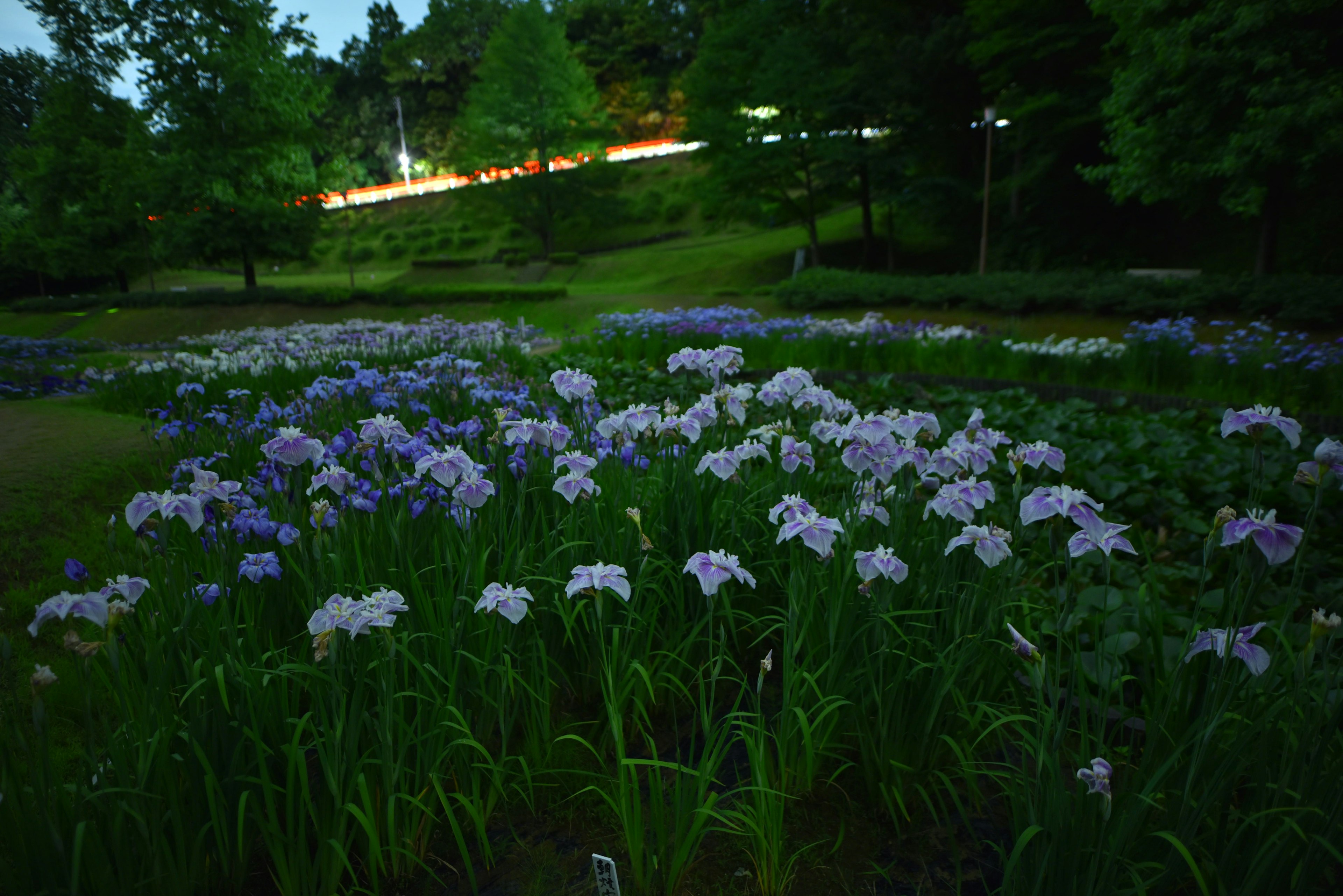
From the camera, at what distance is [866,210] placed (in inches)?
910

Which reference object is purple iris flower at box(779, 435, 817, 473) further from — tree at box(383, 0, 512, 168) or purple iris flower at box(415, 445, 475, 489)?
tree at box(383, 0, 512, 168)

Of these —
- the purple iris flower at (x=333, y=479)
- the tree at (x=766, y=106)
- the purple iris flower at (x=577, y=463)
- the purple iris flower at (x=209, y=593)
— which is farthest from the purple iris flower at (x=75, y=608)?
the tree at (x=766, y=106)

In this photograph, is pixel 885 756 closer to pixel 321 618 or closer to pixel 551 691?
pixel 551 691

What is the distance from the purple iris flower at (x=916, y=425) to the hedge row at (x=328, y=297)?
17.8 metres

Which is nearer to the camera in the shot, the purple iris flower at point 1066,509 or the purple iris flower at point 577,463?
the purple iris flower at point 1066,509

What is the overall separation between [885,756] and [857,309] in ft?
42.0

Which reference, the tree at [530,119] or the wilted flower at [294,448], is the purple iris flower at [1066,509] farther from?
the tree at [530,119]

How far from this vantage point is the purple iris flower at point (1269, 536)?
1.41 m

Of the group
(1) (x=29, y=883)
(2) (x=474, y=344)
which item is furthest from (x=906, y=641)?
(2) (x=474, y=344)

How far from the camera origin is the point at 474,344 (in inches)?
316

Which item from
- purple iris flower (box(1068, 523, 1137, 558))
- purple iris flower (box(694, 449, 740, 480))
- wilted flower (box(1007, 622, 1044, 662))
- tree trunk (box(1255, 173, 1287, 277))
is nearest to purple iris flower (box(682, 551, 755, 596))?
purple iris flower (box(694, 449, 740, 480))

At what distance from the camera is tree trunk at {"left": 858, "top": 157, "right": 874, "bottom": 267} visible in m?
22.8

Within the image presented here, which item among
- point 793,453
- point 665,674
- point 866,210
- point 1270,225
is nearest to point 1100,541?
point 793,453

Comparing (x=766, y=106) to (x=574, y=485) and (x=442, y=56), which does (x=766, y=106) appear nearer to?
(x=574, y=485)
